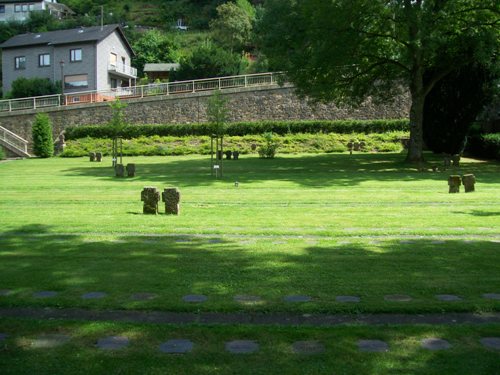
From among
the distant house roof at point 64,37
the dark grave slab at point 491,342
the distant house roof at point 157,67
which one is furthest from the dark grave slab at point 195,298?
the distant house roof at point 157,67

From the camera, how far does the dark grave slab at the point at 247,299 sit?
5.64 m

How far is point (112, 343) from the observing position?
4.50 m

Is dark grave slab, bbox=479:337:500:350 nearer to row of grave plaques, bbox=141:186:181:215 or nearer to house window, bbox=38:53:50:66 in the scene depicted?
row of grave plaques, bbox=141:186:181:215

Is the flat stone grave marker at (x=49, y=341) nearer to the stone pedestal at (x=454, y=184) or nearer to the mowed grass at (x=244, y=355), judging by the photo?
the mowed grass at (x=244, y=355)

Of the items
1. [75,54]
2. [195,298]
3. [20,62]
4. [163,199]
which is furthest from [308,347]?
[20,62]

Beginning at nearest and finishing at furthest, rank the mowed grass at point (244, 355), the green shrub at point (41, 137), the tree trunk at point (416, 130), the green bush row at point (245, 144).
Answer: the mowed grass at point (244, 355) → the tree trunk at point (416, 130) → the green bush row at point (245, 144) → the green shrub at point (41, 137)

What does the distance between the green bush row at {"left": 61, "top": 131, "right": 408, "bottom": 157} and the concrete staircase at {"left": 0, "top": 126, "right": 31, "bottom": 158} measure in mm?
3330

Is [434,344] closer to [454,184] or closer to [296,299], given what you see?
[296,299]

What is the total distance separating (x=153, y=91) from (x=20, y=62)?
2609cm

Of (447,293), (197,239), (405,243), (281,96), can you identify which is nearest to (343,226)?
(405,243)

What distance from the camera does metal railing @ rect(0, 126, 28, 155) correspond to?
4185cm

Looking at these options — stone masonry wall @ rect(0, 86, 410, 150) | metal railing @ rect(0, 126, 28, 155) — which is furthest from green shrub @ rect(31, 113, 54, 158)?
stone masonry wall @ rect(0, 86, 410, 150)

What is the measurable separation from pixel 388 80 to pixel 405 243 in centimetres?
2423

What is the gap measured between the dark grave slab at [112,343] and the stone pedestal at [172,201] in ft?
26.1
